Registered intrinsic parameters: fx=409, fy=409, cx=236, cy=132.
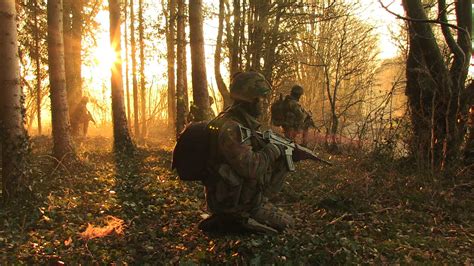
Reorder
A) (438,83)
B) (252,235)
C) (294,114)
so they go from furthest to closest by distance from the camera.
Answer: (294,114), (438,83), (252,235)

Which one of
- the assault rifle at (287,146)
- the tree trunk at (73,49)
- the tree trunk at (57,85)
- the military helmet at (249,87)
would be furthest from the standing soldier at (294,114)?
the tree trunk at (73,49)

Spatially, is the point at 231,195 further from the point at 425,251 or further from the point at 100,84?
the point at 100,84

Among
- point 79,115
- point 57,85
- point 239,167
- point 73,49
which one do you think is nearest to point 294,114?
point 57,85

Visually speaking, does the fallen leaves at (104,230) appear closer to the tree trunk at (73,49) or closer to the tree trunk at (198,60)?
the tree trunk at (198,60)

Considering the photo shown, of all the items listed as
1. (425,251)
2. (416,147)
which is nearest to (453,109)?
(416,147)

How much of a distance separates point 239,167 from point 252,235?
927 millimetres

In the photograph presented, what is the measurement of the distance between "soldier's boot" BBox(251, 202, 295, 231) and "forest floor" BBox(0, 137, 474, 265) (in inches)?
5.4

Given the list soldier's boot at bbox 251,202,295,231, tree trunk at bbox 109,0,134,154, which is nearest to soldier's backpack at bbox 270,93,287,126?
tree trunk at bbox 109,0,134,154

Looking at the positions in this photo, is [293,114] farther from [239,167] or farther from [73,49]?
[73,49]

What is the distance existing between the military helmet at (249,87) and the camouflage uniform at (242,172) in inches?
3.8

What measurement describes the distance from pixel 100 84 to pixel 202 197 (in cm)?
2120

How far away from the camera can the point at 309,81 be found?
3039 cm

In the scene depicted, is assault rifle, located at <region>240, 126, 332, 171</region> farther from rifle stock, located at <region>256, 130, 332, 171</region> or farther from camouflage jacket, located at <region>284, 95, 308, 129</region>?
camouflage jacket, located at <region>284, 95, 308, 129</region>

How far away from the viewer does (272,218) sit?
490cm
